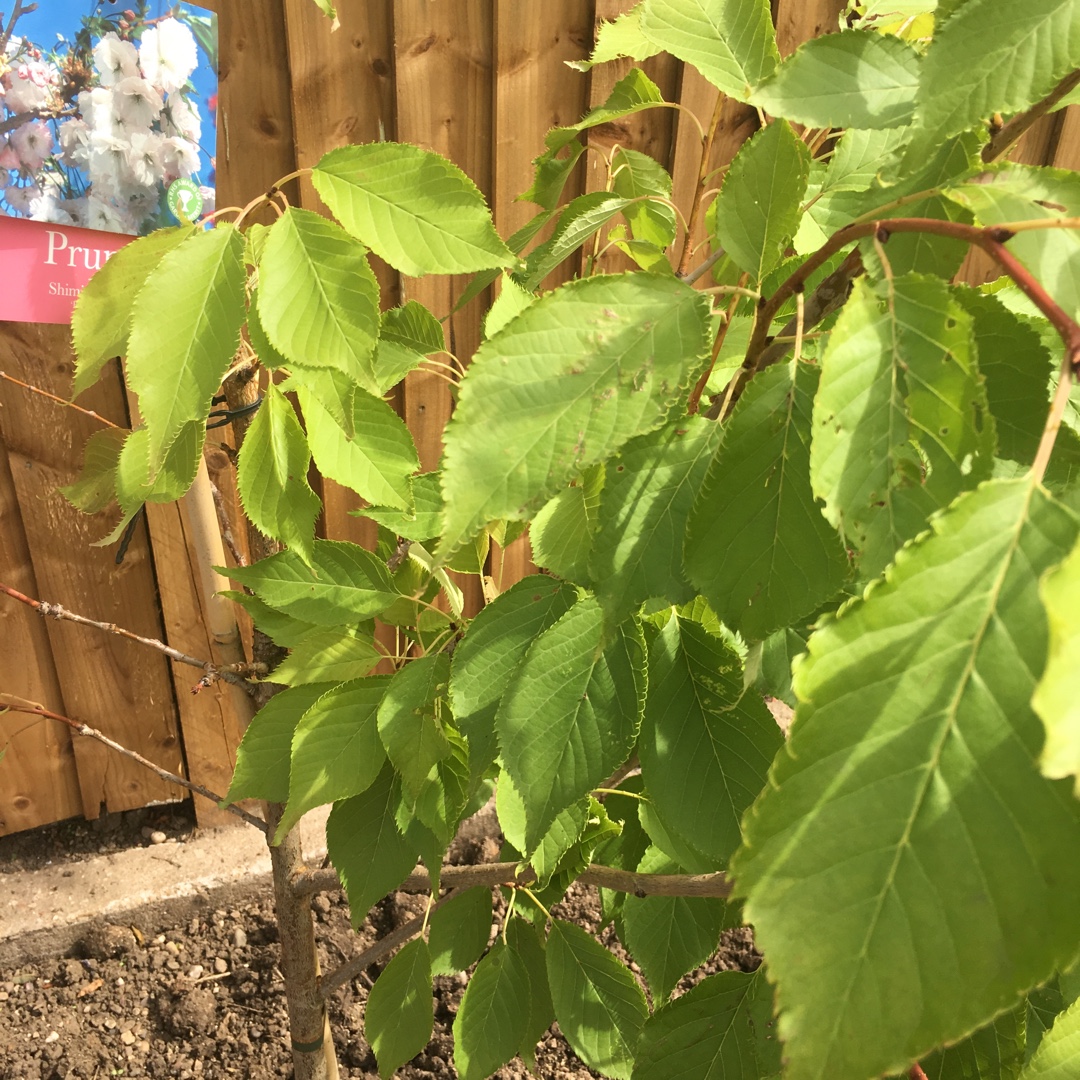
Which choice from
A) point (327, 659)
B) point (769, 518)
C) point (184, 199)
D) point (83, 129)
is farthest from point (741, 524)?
point (83, 129)

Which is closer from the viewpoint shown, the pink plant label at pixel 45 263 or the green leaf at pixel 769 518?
the green leaf at pixel 769 518

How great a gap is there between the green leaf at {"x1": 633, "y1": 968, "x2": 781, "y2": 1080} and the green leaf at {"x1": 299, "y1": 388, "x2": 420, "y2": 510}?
51 cm

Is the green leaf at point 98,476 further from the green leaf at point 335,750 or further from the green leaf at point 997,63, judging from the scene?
the green leaf at point 997,63

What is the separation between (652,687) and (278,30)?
1189 millimetres

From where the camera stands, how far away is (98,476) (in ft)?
2.69

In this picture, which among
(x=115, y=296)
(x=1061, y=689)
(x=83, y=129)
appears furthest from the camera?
(x=83, y=129)

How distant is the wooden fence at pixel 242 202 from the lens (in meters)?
1.27

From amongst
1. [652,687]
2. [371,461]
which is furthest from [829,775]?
[371,461]

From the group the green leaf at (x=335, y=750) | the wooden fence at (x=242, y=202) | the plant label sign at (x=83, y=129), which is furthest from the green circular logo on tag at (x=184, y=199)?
the green leaf at (x=335, y=750)

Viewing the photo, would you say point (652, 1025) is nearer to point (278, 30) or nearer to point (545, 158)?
point (545, 158)

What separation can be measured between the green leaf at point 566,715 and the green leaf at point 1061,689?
34 centimetres

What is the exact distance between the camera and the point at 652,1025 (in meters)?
0.73

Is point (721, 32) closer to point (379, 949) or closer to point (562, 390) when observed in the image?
point (562, 390)

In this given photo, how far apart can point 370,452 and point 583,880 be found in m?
0.51
